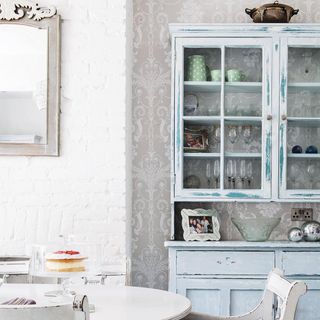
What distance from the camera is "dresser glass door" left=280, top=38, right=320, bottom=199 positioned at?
12.7 feet

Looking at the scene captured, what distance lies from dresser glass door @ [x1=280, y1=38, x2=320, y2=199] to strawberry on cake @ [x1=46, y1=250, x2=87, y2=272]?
188 cm

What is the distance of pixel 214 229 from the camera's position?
3953 mm

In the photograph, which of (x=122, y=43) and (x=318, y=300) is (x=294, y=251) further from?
(x=122, y=43)

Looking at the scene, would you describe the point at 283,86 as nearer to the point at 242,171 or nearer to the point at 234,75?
the point at 234,75

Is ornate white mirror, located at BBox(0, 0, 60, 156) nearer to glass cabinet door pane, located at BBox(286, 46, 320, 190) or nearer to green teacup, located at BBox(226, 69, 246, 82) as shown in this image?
green teacup, located at BBox(226, 69, 246, 82)

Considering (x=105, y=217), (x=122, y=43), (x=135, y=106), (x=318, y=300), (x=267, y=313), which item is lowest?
(x=318, y=300)

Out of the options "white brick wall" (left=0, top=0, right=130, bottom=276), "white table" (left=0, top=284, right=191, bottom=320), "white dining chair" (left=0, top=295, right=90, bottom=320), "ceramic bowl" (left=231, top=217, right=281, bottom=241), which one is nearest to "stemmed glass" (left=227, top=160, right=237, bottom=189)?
"ceramic bowl" (left=231, top=217, right=281, bottom=241)

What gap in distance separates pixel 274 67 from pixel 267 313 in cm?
186

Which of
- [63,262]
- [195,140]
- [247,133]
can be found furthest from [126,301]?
[247,133]

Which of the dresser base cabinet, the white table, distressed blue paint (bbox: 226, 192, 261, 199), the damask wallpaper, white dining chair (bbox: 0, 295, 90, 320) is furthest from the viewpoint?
the damask wallpaper

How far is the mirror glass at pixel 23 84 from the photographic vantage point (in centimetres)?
361

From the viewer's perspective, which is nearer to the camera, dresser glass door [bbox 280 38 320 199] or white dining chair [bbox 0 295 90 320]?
white dining chair [bbox 0 295 90 320]

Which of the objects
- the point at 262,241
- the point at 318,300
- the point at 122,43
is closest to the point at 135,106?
the point at 122,43

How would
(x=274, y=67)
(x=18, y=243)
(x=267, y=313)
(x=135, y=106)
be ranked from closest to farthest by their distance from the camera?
(x=267, y=313)
(x=18, y=243)
(x=274, y=67)
(x=135, y=106)
